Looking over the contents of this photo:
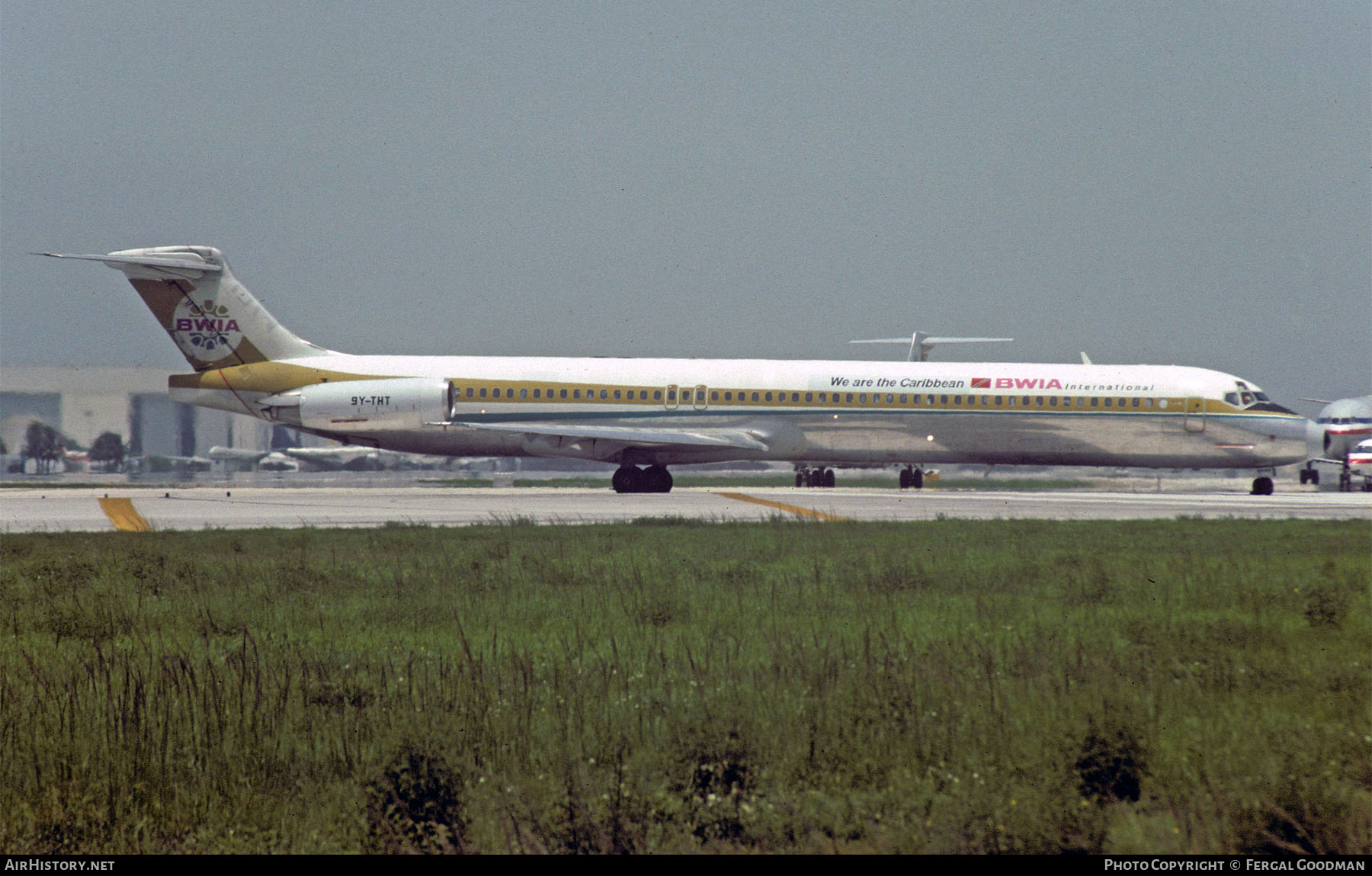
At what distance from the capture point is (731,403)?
34406 mm

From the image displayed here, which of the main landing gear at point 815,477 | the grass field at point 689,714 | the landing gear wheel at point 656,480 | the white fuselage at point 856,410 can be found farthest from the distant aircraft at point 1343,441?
the grass field at point 689,714

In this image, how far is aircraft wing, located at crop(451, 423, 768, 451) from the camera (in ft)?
108

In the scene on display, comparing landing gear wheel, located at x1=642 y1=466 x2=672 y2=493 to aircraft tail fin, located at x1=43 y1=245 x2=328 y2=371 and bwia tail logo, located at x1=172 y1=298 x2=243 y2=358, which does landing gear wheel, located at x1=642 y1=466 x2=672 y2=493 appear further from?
bwia tail logo, located at x1=172 y1=298 x2=243 y2=358

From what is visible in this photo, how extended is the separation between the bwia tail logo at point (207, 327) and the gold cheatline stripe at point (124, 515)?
5500mm

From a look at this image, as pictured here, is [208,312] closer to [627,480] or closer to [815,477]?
[627,480]

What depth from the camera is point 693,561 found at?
47.7ft

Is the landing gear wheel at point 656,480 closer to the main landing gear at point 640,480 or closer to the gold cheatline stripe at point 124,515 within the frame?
the main landing gear at point 640,480

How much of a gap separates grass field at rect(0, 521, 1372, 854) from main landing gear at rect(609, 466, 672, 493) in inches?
862

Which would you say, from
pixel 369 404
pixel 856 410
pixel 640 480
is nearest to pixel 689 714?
pixel 856 410

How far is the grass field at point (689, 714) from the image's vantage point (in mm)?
5109

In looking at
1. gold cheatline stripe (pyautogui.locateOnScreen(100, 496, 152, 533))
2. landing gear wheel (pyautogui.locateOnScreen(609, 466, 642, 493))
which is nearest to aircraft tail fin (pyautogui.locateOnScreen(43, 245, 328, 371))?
gold cheatline stripe (pyautogui.locateOnScreen(100, 496, 152, 533))

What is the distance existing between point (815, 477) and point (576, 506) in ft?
49.1

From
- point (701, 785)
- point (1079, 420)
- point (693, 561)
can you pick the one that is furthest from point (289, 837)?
point (1079, 420)
